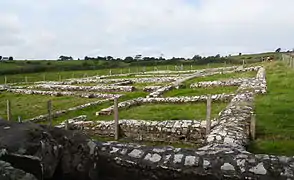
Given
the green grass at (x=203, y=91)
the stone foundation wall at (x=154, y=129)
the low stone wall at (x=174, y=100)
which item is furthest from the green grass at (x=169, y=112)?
the green grass at (x=203, y=91)

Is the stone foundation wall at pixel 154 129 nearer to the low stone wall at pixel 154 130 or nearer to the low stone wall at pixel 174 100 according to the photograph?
the low stone wall at pixel 154 130

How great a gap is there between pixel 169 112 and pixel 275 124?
5.35 m

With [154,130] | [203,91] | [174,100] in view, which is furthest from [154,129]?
[203,91]

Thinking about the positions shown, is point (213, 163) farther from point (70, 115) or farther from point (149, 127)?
point (70, 115)

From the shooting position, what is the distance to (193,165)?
424 centimetres

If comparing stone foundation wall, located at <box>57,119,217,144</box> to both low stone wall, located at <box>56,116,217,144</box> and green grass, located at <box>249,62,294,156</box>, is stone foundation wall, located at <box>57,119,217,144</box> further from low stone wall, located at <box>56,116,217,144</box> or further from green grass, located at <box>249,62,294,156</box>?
green grass, located at <box>249,62,294,156</box>

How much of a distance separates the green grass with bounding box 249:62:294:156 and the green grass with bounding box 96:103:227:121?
2.09 metres

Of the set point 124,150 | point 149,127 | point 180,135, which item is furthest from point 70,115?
point 124,150

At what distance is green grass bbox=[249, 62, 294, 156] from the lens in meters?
8.96

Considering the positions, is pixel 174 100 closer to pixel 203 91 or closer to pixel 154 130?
pixel 203 91

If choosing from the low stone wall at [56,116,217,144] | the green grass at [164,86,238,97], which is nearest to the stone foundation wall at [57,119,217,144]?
the low stone wall at [56,116,217,144]

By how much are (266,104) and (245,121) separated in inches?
189

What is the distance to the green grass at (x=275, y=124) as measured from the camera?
29.4 ft

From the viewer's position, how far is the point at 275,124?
11133mm
